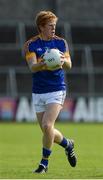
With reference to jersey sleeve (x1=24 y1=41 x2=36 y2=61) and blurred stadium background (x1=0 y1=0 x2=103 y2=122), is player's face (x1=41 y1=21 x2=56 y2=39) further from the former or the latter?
blurred stadium background (x1=0 y1=0 x2=103 y2=122)

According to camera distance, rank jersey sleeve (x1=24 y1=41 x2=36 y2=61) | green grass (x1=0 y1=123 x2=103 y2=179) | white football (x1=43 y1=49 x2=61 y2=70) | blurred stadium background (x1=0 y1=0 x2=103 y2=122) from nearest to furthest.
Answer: white football (x1=43 y1=49 x2=61 y2=70) → green grass (x1=0 y1=123 x2=103 y2=179) → jersey sleeve (x1=24 y1=41 x2=36 y2=61) → blurred stadium background (x1=0 y1=0 x2=103 y2=122)

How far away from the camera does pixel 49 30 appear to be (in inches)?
458

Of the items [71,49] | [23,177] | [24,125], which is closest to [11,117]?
[24,125]

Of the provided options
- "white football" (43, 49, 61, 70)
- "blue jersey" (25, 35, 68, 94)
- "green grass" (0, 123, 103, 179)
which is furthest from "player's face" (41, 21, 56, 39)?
"green grass" (0, 123, 103, 179)

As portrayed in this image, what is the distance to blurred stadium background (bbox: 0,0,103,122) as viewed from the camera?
95.1 ft

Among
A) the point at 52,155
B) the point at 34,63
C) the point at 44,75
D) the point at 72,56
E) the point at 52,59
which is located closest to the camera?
the point at 52,59

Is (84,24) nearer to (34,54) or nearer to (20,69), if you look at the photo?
(20,69)

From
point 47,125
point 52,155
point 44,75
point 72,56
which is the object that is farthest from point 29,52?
point 72,56

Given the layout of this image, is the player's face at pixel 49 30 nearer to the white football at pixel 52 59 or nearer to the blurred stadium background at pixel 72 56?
the white football at pixel 52 59

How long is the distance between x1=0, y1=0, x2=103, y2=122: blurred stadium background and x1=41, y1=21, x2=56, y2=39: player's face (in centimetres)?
1693

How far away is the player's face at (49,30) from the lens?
37.9ft

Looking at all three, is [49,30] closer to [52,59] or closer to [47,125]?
[52,59]

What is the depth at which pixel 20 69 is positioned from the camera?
100ft

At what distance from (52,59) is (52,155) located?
15.0 feet
